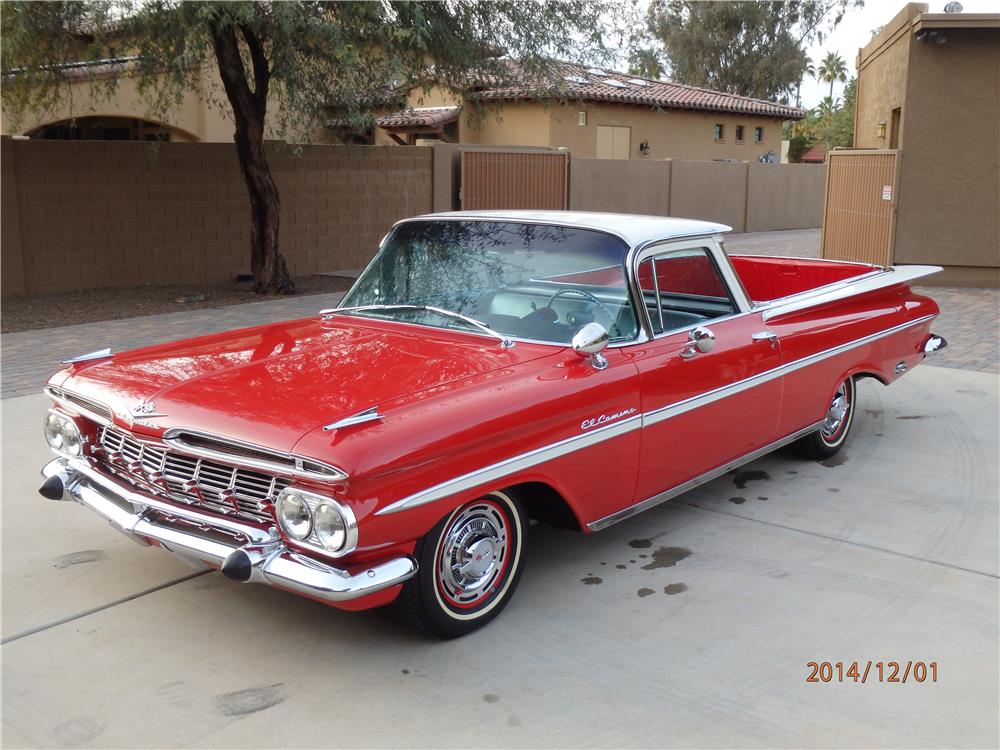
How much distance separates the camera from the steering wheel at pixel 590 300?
4.52 m

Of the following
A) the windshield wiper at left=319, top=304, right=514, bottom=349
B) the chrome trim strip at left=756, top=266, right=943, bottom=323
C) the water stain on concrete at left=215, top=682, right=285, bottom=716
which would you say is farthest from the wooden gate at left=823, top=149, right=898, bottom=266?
the water stain on concrete at left=215, top=682, right=285, bottom=716

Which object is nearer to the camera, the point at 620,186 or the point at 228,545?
the point at 228,545

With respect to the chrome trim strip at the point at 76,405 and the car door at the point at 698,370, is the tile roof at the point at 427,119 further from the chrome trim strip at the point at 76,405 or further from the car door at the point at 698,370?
the chrome trim strip at the point at 76,405

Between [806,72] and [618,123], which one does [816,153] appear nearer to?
[806,72]

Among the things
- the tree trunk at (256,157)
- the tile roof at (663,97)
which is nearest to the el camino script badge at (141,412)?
the tree trunk at (256,157)

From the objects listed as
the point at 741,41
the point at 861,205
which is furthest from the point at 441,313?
the point at 741,41

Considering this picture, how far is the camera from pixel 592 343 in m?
4.12

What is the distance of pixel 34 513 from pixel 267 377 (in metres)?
2.05

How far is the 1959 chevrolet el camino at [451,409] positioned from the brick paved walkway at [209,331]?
414 cm

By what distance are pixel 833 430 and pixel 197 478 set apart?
4130 mm

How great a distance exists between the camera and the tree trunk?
12.1m

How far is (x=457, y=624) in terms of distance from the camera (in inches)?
150

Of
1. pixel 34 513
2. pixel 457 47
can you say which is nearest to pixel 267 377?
pixel 34 513
